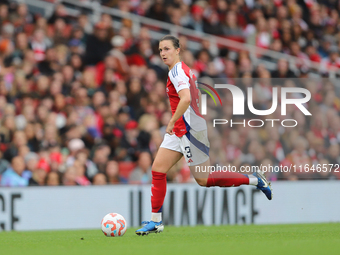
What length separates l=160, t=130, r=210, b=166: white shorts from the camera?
621 centimetres

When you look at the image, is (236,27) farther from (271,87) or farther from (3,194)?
(3,194)

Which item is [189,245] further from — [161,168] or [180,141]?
[180,141]

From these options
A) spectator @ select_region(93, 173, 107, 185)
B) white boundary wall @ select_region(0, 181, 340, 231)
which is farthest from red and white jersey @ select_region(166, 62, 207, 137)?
spectator @ select_region(93, 173, 107, 185)

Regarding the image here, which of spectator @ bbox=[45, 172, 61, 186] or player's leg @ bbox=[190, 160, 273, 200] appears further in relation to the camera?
spectator @ bbox=[45, 172, 61, 186]

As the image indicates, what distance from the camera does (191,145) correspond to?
621 cm

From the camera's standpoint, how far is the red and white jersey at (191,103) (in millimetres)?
6129

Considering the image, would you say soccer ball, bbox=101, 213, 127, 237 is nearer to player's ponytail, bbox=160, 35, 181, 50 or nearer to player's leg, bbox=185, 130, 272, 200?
player's leg, bbox=185, 130, 272, 200

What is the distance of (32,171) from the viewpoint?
31.1 feet

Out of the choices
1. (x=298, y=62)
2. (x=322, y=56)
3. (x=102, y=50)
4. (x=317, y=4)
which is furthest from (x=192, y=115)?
(x=317, y=4)

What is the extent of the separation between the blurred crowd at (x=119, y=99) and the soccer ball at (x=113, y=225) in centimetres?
315

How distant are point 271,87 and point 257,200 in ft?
8.79

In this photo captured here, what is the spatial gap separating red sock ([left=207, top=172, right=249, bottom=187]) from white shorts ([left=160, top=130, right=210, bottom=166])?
23 cm

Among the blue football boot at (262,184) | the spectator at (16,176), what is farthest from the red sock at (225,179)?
the spectator at (16,176)

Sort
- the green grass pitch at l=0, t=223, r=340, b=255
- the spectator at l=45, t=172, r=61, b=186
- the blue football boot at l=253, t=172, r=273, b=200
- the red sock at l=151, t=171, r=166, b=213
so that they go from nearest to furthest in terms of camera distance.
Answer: the green grass pitch at l=0, t=223, r=340, b=255
the red sock at l=151, t=171, r=166, b=213
the blue football boot at l=253, t=172, r=273, b=200
the spectator at l=45, t=172, r=61, b=186
